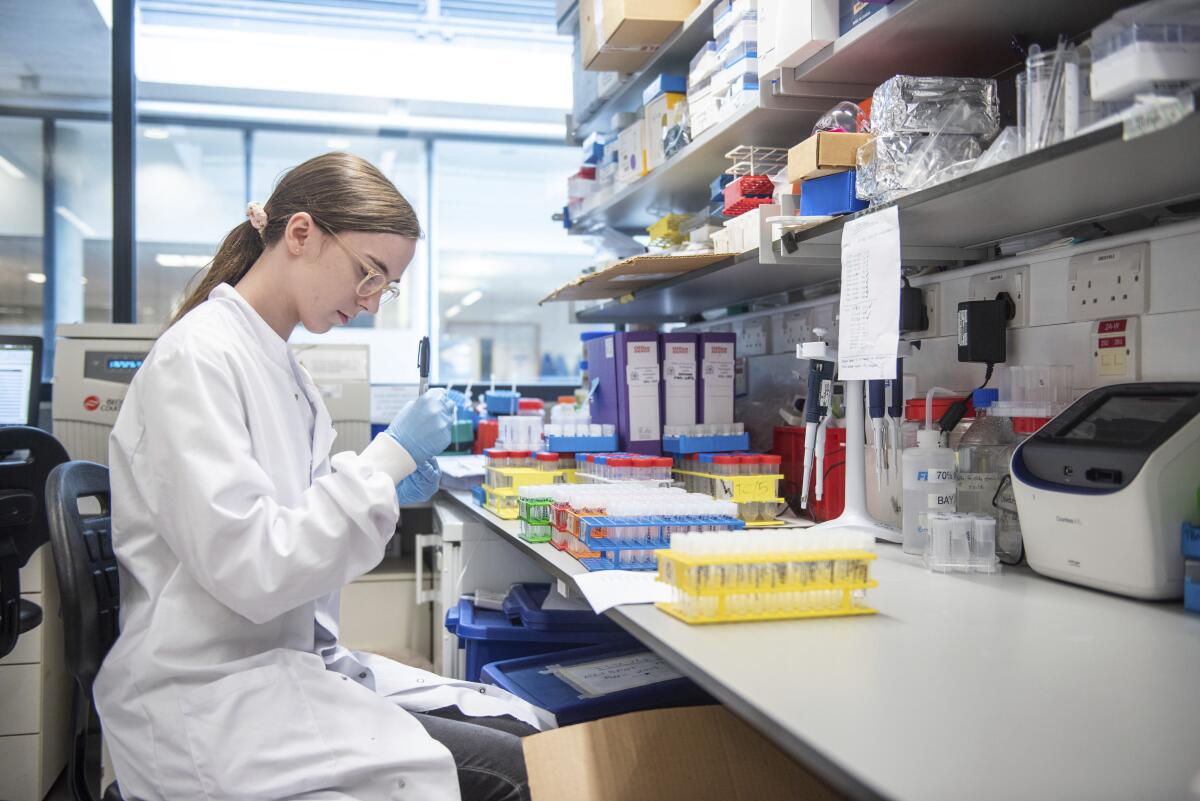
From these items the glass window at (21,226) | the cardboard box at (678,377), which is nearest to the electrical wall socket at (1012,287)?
the cardboard box at (678,377)

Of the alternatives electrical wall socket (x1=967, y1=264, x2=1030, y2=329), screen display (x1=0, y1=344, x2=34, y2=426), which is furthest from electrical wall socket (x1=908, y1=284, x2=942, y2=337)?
screen display (x1=0, y1=344, x2=34, y2=426)

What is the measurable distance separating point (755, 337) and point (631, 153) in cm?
65

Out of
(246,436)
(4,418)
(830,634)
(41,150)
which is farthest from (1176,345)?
(41,150)

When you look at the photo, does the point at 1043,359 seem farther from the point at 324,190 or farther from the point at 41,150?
the point at 41,150

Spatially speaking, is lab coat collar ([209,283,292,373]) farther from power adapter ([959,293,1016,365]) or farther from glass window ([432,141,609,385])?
glass window ([432,141,609,385])

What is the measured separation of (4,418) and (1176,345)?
3.13 metres

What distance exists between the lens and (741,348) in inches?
105

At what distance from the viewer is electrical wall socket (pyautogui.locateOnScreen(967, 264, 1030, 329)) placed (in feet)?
5.07

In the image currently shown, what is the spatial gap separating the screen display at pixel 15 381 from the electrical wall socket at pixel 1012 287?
277cm

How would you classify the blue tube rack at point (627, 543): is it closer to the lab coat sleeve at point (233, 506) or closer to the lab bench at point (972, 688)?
the lab bench at point (972, 688)

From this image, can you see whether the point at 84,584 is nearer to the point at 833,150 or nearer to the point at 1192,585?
the point at 833,150

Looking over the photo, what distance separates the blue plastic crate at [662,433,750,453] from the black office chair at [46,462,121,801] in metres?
1.14

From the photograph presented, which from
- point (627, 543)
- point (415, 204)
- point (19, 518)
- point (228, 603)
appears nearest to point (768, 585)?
point (627, 543)

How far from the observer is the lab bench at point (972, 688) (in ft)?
2.15
